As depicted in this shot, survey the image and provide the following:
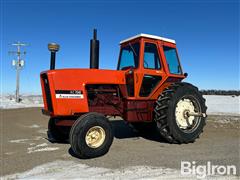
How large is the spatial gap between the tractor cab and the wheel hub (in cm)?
68

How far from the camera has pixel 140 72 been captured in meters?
6.76

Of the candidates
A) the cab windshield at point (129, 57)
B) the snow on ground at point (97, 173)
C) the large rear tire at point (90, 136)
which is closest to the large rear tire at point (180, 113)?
the cab windshield at point (129, 57)

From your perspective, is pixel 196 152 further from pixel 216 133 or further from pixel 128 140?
pixel 216 133

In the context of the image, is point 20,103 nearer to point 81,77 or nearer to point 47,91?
point 47,91

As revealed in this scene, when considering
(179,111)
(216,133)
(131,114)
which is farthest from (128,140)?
(216,133)

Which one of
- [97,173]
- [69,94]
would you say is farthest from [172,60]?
[97,173]

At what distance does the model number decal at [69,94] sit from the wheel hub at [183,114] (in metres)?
2.46

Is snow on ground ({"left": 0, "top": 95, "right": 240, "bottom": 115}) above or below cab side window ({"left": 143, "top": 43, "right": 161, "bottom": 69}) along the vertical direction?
below

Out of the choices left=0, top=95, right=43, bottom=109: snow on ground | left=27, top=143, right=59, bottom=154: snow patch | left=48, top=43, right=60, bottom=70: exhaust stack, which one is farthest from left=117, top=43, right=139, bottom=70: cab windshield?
left=0, top=95, right=43, bottom=109: snow on ground

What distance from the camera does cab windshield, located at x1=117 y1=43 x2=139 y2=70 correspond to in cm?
711

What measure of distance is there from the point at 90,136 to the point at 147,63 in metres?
2.57

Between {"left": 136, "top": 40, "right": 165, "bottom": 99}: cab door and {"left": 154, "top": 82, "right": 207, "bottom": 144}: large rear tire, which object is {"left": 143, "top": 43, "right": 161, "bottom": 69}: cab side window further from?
{"left": 154, "top": 82, "right": 207, "bottom": 144}: large rear tire

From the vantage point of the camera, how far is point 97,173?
14.5 ft

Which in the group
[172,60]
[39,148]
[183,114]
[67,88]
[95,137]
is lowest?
[39,148]
